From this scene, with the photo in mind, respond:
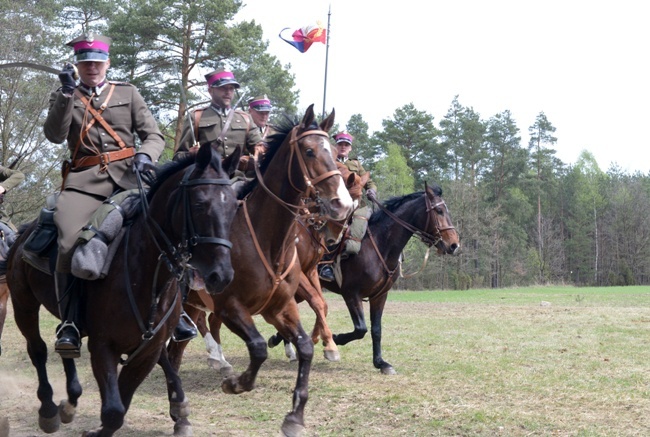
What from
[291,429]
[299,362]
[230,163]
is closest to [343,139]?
[299,362]

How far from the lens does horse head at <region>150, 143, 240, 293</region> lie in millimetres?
4508

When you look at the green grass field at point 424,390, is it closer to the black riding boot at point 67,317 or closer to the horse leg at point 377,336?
the horse leg at point 377,336

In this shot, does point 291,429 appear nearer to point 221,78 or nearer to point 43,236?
point 43,236

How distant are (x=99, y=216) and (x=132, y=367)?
45.3 inches

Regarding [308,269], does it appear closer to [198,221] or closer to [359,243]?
[359,243]

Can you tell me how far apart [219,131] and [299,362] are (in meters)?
2.96

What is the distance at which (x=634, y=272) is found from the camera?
69.1 meters

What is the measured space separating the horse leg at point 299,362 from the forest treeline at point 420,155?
7.52 metres

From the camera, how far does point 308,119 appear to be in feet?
23.2

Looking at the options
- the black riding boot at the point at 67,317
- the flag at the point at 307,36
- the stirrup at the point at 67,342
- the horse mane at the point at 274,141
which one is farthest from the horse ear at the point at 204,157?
the flag at the point at 307,36

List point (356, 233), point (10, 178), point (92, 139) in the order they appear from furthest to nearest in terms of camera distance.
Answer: point (356, 233), point (10, 178), point (92, 139)

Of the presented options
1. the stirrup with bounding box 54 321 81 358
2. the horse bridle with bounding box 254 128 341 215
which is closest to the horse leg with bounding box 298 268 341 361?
the horse bridle with bounding box 254 128 341 215

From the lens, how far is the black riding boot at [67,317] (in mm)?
5215

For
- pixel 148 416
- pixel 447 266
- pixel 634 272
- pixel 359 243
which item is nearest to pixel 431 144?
pixel 447 266
